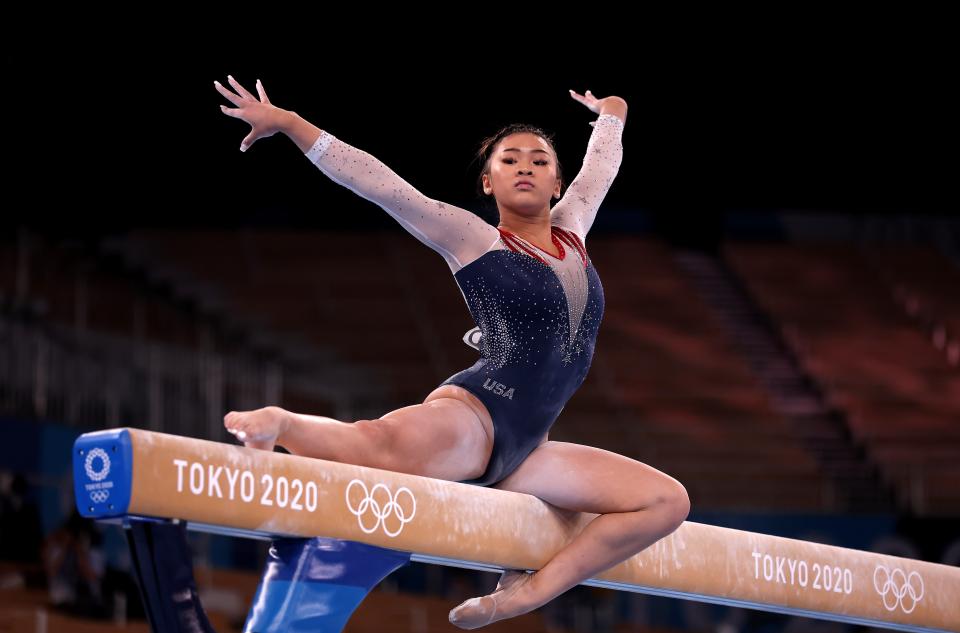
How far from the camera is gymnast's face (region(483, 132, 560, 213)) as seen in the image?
3.60 metres

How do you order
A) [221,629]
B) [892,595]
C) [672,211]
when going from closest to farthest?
[892,595] < [221,629] < [672,211]

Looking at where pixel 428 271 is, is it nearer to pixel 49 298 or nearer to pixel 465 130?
pixel 465 130

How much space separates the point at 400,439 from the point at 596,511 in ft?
2.03

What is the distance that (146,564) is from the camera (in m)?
2.69

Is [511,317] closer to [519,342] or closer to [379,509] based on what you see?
[519,342]

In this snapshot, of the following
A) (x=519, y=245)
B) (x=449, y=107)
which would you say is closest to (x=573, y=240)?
(x=519, y=245)

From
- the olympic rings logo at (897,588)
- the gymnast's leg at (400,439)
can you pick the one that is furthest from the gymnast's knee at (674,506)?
the olympic rings logo at (897,588)

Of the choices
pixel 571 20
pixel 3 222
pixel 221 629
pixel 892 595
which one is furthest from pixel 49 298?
pixel 892 595

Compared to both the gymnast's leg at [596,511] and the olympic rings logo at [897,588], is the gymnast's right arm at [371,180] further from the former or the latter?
the olympic rings logo at [897,588]

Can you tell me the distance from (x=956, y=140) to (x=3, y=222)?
937 cm

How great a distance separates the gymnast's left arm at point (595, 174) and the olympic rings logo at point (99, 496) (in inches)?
66.1

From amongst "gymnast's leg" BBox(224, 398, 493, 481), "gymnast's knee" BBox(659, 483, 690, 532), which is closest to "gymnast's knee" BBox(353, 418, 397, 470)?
"gymnast's leg" BBox(224, 398, 493, 481)

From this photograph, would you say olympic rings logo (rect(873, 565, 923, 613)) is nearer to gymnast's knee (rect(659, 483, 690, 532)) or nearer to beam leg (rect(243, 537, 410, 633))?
gymnast's knee (rect(659, 483, 690, 532))

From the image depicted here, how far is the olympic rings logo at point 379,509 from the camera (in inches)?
118
